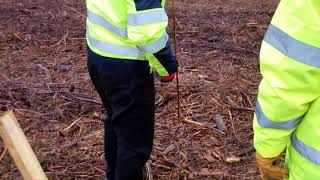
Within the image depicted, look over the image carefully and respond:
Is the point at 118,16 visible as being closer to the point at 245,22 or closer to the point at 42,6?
the point at 245,22

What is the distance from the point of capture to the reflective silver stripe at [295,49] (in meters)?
1.56

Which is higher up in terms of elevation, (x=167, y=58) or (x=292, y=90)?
(x=292, y=90)

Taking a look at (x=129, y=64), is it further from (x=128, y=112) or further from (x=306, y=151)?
(x=306, y=151)

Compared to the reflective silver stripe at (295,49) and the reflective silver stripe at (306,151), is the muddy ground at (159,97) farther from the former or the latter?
the reflective silver stripe at (295,49)

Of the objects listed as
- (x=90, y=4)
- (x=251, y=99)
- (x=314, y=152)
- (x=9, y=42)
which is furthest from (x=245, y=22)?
(x=314, y=152)

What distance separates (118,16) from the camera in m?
2.43

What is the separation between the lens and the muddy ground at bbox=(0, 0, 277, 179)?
360cm

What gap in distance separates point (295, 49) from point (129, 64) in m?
1.19

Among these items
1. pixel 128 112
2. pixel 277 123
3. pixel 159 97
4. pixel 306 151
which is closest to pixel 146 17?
pixel 128 112

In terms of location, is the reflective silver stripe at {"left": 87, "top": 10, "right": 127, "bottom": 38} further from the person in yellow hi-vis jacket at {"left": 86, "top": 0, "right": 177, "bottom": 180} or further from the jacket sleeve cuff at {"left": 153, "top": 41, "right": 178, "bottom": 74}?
the jacket sleeve cuff at {"left": 153, "top": 41, "right": 178, "bottom": 74}

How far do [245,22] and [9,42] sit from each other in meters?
3.83

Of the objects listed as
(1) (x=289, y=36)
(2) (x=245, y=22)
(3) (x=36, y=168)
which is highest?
(1) (x=289, y=36)

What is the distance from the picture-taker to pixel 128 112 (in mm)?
2684

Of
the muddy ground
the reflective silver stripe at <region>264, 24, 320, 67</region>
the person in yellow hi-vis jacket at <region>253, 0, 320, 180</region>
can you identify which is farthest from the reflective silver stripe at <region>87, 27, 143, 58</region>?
the muddy ground
